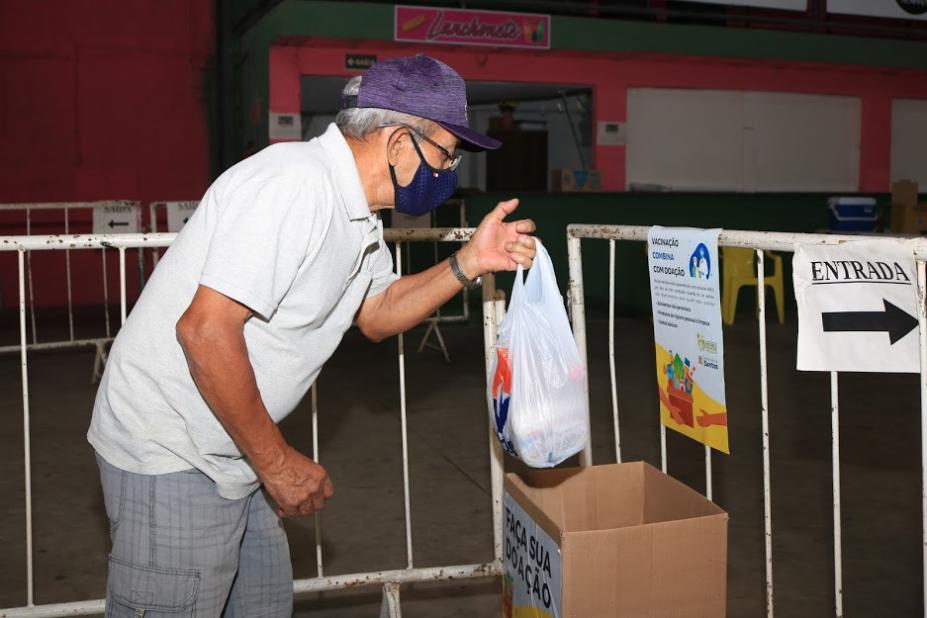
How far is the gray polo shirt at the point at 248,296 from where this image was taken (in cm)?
177

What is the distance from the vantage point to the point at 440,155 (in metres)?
2.12

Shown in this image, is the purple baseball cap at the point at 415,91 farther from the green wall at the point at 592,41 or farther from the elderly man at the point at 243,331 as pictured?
the green wall at the point at 592,41

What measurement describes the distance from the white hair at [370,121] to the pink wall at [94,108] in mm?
11059

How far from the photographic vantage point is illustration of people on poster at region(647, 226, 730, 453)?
2436 millimetres

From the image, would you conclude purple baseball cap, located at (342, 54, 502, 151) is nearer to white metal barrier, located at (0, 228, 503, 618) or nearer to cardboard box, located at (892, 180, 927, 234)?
white metal barrier, located at (0, 228, 503, 618)

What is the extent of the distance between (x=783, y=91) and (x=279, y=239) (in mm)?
12100

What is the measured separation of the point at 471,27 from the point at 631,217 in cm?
289

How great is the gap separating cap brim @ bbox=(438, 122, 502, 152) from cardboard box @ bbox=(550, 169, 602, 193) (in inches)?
372

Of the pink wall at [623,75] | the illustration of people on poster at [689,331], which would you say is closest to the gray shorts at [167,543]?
the illustration of people on poster at [689,331]

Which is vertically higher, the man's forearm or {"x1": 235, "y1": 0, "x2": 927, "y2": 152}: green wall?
{"x1": 235, "y1": 0, "x2": 927, "y2": 152}: green wall

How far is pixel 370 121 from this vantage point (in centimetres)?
202

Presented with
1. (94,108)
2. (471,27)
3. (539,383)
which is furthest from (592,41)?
(539,383)

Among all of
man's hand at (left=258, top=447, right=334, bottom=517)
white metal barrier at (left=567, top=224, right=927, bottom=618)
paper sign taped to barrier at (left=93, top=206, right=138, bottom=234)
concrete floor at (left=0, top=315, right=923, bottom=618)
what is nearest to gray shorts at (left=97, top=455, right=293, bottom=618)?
man's hand at (left=258, top=447, right=334, bottom=517)

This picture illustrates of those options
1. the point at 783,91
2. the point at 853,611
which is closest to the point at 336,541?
the point at 853,611
